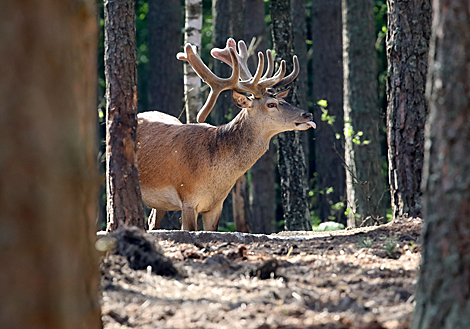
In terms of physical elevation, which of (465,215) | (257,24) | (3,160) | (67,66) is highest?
(257,24)

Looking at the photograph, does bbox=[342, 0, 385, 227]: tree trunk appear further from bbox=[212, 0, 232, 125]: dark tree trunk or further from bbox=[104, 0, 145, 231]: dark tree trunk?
bbox=[104, 0, 145, 231]: dark tree trunk

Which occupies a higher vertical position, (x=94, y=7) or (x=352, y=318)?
(x=94, y=7)

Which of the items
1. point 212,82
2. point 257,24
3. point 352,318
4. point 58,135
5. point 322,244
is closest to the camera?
point 58,135

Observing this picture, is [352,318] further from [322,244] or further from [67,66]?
[322,244]

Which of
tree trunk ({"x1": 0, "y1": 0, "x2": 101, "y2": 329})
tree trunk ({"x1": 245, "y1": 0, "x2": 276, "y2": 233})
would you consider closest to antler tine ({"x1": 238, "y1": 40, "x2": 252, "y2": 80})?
tree trunk ({"x1": 245, "y1": 0, "x2": 276, "y2": 233})

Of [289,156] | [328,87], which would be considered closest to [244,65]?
[289,156]

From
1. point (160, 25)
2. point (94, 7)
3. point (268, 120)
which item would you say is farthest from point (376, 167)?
point (94, 7)

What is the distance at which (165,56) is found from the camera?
1792cm

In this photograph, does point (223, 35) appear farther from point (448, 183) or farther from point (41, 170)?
point (41, 170)

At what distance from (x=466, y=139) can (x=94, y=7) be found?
6.08 feet

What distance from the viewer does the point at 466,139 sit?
112 inches

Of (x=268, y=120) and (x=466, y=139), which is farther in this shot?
(x=268, y=120)

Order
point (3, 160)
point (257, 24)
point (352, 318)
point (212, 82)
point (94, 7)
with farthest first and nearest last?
point (257, 24), point (212, 82), point (352, 318), point (94, 7), point (3, 160)

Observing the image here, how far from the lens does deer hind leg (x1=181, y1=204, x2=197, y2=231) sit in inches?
323
